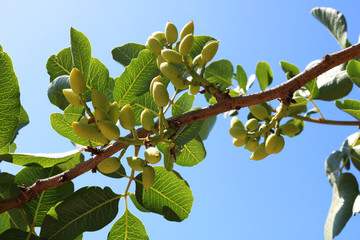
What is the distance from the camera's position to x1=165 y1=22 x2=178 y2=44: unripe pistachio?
1042 millimetres

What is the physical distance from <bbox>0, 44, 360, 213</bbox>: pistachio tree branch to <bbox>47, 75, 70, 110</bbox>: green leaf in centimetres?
25

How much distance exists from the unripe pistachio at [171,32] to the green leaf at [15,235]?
66cm

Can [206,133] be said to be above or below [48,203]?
above

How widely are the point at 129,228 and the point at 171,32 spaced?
0.62 metres

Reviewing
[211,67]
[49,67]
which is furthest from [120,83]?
[211,67]

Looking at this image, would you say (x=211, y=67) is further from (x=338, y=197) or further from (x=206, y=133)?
(x=338, y=197)

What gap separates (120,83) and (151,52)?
13 cm

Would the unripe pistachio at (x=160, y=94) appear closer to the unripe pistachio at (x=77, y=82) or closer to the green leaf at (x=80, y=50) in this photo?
the unripe pistachio at (x=77, y=82)

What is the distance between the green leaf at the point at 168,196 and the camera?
3.81 ft

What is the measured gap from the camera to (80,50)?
1068 millimetres

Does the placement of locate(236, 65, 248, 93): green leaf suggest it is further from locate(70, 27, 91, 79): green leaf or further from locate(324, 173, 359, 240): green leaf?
locate(70, 27, 91, 79): green leaf

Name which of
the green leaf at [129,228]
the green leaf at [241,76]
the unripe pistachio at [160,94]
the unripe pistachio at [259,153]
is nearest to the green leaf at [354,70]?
the green leaf at [241,76]

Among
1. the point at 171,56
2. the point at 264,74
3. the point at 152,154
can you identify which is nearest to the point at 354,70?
the point at 264,74

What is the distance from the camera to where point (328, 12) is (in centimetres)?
164
